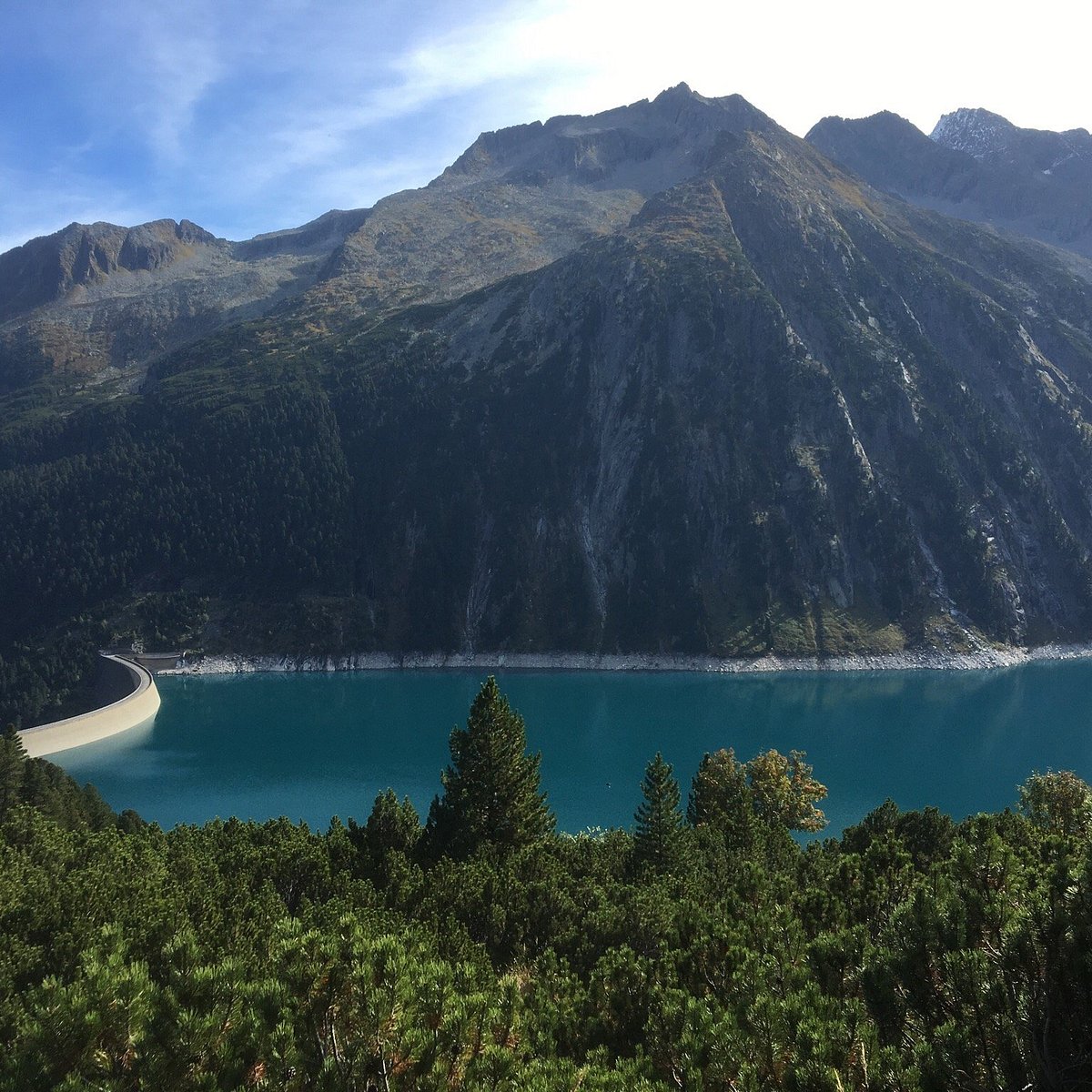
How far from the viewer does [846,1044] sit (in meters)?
11.2

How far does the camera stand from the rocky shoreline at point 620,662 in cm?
14888

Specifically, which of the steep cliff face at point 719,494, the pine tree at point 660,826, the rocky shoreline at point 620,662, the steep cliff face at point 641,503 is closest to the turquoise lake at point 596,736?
the rocky shoreline at point 620,662

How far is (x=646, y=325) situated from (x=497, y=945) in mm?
181748

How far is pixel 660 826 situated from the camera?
1583 inches

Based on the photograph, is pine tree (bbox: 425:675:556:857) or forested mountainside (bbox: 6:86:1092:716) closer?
pine tree (bbox: 425:675:556:857)

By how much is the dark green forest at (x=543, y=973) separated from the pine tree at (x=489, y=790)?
27.6 feet

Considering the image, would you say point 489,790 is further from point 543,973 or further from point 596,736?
point 596,736

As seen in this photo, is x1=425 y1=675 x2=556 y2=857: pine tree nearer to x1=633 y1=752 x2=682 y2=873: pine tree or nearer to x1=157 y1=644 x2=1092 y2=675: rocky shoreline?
x1=633 y1=752 x2=682 y2=873: pine tree

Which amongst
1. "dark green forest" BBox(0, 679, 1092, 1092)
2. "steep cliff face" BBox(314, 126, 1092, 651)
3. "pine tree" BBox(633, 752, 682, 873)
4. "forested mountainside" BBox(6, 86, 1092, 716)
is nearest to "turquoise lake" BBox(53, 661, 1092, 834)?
"forested mountainside" BBox(6, 86, 1092, 716)

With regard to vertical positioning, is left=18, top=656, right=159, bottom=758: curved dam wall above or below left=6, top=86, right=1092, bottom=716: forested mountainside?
below

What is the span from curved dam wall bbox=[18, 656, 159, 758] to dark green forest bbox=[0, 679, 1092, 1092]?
81231 mm

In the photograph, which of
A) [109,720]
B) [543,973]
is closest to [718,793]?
[543,973]

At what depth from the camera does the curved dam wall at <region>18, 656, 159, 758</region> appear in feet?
335

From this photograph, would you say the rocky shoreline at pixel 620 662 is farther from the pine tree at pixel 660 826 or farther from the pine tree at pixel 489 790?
the pine tree at pixel 489 790
